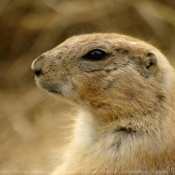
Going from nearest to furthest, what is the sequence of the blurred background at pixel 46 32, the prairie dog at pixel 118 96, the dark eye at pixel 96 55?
the prairie dog at pixel 118 96 → the dark eye at pixel 96 55 → the blurred background at pixel 46 32

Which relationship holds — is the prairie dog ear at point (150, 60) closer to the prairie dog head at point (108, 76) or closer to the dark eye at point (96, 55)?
the prairie dog head at point (108, 76)

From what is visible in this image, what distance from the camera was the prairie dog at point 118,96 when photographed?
146 inches

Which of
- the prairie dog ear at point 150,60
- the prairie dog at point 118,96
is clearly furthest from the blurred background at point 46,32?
the prairie dog ear at point 150,60

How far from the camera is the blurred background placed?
715 centimetres

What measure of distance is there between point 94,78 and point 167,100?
21.8 inches

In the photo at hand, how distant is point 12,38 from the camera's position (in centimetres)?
786

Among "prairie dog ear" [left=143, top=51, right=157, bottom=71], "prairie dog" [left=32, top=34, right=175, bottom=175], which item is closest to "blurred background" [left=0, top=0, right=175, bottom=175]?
"prairie dog" [left=32, top=34, right=175, bottom=175]

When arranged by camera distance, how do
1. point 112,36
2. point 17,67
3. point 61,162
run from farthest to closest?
point 17,67
point 61,162
point 112,36

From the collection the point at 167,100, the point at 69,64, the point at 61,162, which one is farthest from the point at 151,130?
the point at 61,162

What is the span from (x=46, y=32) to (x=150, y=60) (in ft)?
13.4

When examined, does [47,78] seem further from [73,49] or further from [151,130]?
[151,130]

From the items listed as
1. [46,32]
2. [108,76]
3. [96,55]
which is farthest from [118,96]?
[46,32]

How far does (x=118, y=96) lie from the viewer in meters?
3.74

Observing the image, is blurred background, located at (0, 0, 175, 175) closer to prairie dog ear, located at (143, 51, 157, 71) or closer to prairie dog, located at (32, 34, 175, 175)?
prairie dog, located at (32, 34, 175, 175)
